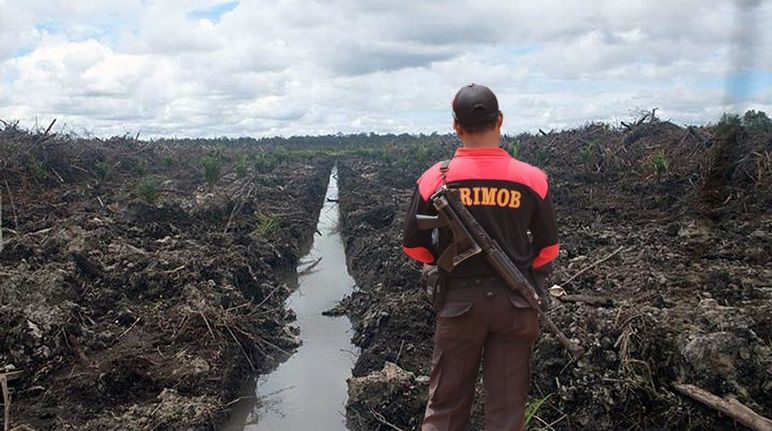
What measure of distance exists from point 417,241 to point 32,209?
910 cm

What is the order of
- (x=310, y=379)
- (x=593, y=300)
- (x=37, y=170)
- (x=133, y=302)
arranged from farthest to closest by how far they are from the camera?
(x=37, y=170), (x=133, y=302), (x=310, y=379), (x=593, y=300)

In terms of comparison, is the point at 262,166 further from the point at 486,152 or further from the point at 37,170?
the point at 486,152

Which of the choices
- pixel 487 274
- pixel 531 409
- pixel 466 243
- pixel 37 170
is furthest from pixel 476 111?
pixel 37 170

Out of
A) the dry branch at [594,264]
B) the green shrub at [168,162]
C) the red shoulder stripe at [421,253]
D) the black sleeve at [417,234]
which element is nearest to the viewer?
the black sleeve at [417,234]

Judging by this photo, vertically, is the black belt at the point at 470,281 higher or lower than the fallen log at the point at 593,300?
higher

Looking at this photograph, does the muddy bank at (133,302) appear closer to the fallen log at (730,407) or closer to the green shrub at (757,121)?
the fallen log at (730,407)

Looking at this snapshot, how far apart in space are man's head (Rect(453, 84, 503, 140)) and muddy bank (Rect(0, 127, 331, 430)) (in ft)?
10.4

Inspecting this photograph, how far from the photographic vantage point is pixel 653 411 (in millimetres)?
3760

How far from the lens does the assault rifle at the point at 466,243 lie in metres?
2.65

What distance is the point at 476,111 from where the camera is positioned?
104 inches

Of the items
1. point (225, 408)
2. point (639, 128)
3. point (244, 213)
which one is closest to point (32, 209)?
point (244, 213)

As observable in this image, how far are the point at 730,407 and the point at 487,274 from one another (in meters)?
1.77

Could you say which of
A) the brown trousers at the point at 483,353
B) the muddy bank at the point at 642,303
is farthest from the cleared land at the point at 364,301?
the brown trousers at the point at 483,353

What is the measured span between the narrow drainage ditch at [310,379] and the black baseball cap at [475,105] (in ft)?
10.6
